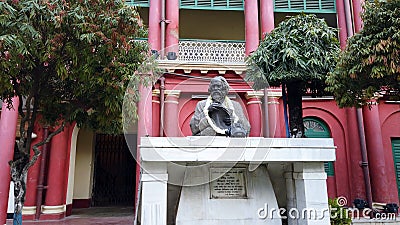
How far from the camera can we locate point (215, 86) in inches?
186

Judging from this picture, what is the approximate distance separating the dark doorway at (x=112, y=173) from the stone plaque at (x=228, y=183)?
961 cm

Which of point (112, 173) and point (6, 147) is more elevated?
point (6, 147)

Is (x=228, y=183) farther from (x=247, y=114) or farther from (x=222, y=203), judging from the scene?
(x=247, y=114)

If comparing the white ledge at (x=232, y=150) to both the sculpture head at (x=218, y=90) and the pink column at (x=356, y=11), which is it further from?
the pink column at (x=356, y=11)

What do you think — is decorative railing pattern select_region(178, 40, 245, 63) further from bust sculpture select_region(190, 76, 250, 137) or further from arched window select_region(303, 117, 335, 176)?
bust sculpture select_region(190, 76, 250, 137)

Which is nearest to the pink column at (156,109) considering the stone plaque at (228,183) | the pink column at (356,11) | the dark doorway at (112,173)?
the dark doorway at (112,173)

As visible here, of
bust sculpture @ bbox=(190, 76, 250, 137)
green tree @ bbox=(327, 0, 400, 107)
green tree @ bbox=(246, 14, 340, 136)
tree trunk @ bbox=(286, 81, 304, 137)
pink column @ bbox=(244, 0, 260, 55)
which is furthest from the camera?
pink column @ bbox=(244, 0, 260, 55)

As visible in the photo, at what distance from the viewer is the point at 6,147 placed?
845 centimetres

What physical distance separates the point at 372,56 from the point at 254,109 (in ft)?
15.7

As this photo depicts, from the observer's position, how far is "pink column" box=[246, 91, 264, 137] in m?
9.75

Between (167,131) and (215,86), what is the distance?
4.10 metres

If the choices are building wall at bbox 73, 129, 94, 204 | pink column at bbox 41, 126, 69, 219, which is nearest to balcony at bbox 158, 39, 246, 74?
pink column at bbox 41, 126, 69, 219

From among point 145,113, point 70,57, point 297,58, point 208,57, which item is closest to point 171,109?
point 145,113

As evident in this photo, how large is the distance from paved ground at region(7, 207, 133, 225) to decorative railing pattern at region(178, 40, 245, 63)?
5544 millimetres
